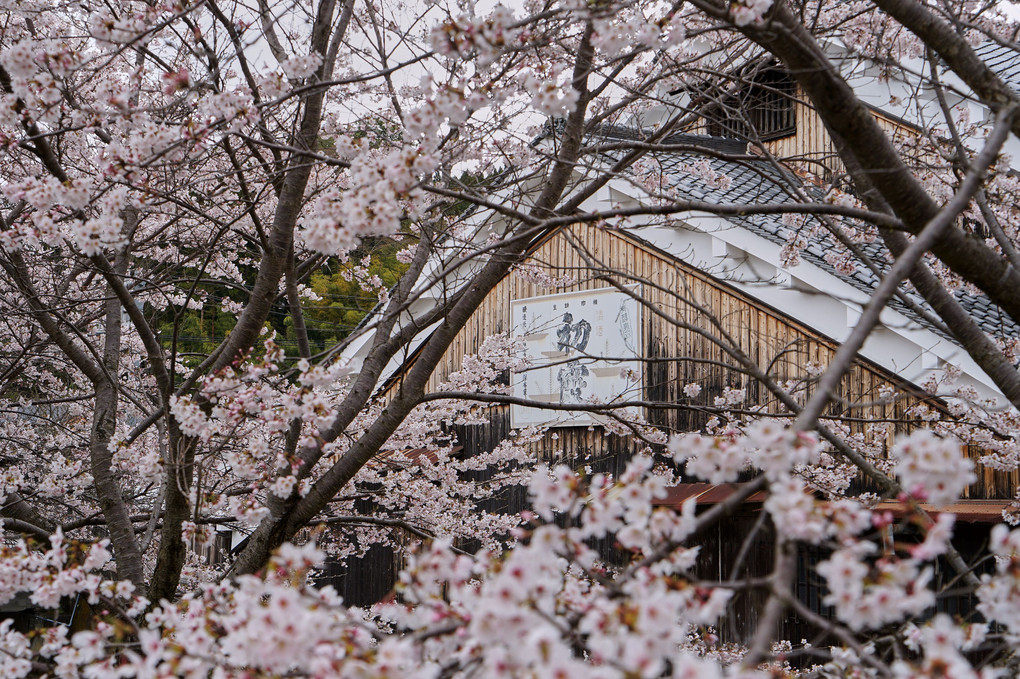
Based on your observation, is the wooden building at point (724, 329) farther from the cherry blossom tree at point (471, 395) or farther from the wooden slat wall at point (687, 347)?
the cherry blossom tree at point (471, 395)

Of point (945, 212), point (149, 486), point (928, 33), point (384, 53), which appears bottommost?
point (149, 486)

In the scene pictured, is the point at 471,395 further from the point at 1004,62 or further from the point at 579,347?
the point at 1004,62

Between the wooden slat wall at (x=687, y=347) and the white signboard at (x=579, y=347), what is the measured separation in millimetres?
141

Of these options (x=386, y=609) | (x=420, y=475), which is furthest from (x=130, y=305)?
(x=420, y=475)

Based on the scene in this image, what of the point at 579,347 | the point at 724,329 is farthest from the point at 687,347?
the point at 724,329

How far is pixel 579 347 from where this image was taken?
8.35 m

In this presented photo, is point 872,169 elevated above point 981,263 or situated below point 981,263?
above

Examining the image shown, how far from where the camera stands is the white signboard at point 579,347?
8016 millimetres

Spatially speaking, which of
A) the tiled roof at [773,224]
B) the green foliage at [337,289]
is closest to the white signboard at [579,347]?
the tiled roof at [773,224]

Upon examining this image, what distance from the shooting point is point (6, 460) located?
25.2 ft

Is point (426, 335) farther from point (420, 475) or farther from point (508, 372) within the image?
point (420, 475)

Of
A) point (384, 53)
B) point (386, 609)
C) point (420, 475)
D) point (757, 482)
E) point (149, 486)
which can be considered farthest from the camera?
point (420, 475)

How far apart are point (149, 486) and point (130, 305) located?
385 cm

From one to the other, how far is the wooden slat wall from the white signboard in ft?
0.46
